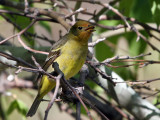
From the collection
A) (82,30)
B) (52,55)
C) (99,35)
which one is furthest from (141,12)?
(52,55)

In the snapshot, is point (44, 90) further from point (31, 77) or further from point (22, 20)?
point (31, 77)

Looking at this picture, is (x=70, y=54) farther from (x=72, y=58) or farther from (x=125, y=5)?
(x=125, y=5)

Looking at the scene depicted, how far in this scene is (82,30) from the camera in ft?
9.31

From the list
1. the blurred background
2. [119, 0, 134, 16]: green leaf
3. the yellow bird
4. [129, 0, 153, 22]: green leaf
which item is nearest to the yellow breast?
the yellow bird

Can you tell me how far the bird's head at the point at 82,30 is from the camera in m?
2.82

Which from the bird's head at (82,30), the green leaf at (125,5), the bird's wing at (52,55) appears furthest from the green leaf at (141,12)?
the bird's wing at (52,55)

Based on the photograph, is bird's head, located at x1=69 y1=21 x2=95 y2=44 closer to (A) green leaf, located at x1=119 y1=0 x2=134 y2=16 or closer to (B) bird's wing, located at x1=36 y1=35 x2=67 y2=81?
(B) bird's wing, located at x1=36 y1=35 x2=67 y2=81

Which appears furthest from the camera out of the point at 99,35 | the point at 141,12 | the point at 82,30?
the point at 99,35

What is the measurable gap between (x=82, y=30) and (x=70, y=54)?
0.26 meters

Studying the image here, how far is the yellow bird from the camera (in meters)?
2.69

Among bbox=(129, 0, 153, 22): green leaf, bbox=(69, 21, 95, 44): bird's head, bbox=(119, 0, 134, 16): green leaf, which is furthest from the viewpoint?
bbox=(119, 0, 134, 16): green leaf

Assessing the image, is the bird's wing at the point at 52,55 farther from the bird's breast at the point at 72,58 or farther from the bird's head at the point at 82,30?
the bird's head at the point at 82,30

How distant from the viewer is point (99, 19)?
3.44 m

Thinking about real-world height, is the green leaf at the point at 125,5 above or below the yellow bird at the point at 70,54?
above
